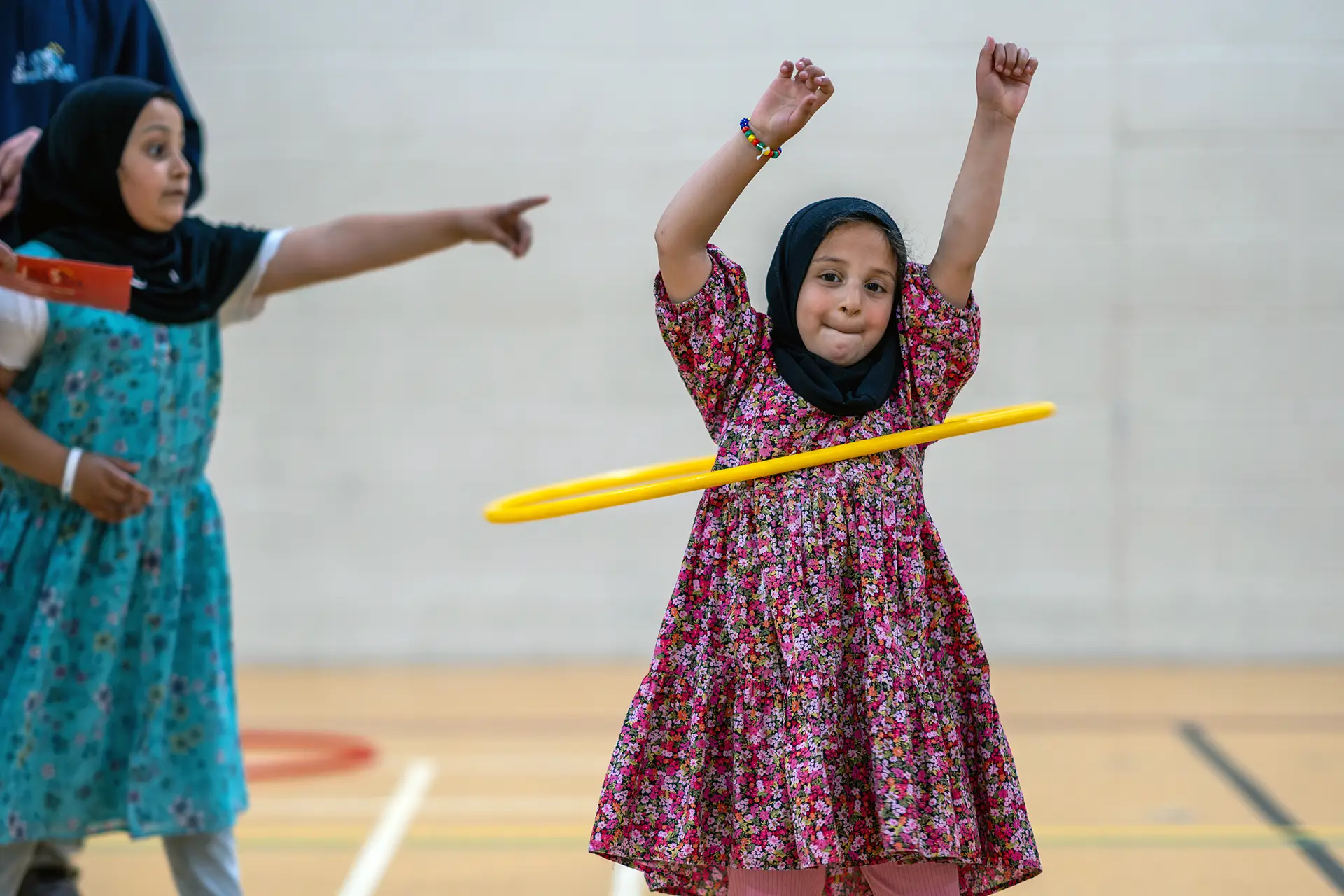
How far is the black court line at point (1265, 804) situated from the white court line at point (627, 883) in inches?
66.4

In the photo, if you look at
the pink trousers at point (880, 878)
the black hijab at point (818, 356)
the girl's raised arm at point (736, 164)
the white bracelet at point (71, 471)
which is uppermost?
the girl's raised arm at point (736, 164)

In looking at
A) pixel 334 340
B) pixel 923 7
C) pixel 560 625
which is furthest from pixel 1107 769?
pixel 334 340

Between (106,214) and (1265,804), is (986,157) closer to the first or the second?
(106,214)

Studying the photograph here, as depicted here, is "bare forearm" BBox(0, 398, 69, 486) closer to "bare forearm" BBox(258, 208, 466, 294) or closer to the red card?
the red card

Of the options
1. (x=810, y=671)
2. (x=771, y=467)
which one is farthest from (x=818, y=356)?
(x=810, y=671)

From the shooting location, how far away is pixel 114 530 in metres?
2.85

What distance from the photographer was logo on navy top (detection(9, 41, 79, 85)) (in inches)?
127

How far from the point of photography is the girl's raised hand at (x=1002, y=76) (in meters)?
2.24

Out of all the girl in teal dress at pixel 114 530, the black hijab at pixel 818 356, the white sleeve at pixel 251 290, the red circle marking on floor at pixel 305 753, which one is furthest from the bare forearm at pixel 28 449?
the red circle marking on floor at pixel 305 753

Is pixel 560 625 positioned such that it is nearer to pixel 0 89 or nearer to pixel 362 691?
pixel 362 691

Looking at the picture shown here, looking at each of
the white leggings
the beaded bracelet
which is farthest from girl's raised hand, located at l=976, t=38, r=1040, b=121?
the white leggings

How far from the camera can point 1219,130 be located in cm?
651

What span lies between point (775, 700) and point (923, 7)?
4.96 meters

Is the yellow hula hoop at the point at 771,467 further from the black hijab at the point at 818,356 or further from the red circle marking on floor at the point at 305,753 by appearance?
the red circle marking on floor at the point at 305,753
